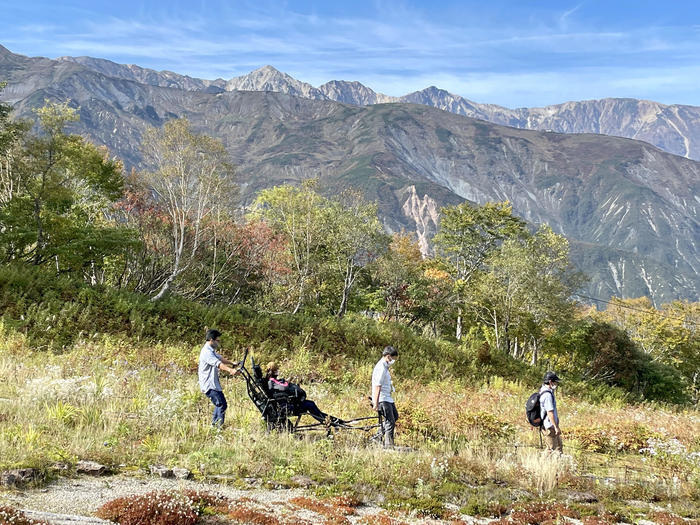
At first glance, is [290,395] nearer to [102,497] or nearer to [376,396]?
[376,396]

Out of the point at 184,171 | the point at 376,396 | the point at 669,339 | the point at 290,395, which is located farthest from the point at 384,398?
the point at 669,339

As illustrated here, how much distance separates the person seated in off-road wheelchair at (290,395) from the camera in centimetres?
978

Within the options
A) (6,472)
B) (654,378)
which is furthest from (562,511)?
(654,378)

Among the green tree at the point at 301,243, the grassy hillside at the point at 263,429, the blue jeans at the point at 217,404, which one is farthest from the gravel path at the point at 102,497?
the green tree at the point at 301,243

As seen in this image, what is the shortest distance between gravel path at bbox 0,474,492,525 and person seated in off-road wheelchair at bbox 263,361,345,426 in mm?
2355

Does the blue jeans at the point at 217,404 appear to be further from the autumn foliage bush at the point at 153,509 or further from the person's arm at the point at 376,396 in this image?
the autumn foliage bush at the point at 153,509

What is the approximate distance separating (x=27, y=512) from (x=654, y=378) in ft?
143

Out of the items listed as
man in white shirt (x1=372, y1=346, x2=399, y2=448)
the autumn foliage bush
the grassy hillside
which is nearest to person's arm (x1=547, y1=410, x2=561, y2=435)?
the grassy hillside

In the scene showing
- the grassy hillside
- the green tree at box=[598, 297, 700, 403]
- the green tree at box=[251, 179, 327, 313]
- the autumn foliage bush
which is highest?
the green tree at box=[251, 179, 327, 313]

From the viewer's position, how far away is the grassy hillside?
7.99 metres

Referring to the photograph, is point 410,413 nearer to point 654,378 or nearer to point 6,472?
point 6,472

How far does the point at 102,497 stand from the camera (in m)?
6.34

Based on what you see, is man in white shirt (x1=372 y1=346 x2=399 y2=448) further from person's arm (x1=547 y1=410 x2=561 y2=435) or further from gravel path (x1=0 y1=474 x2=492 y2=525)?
person's arm (x1=547 y1=410 x2=561 y2=435)

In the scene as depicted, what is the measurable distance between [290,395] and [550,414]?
4813 mm
